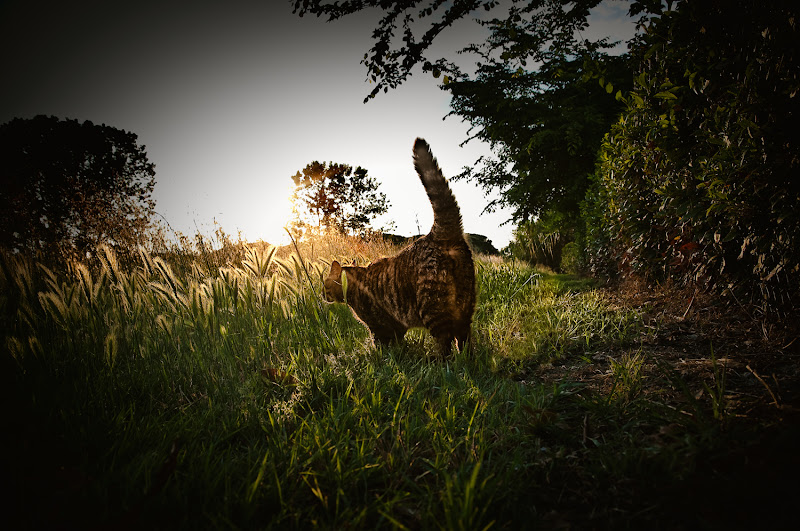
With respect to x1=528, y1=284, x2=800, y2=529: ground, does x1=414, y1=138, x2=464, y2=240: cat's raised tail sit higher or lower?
higher

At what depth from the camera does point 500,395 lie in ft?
6.38

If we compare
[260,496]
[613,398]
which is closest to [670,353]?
[613,398]

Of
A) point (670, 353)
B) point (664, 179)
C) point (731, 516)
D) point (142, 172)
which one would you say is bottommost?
point (670, 353)

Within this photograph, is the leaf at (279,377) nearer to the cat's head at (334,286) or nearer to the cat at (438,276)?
the cat at (438,276)

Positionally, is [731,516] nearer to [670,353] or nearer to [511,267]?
[670,353]

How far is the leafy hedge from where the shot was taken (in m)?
1.85

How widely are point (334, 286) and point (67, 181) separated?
706 centimetres

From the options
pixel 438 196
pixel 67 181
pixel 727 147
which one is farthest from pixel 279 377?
pixel 67 181

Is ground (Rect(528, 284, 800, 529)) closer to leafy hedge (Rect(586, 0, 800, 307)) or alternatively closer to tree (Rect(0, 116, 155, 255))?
leafy hedge (Rect(586, 0, 800, 307))

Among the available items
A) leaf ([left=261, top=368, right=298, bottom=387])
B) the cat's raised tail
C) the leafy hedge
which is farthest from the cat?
the leafy hedge

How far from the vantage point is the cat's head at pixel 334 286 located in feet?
11.7

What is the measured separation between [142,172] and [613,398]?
20089 millimetres

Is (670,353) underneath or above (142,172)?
underneath

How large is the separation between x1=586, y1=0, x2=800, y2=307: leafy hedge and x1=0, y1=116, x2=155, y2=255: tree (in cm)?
675
